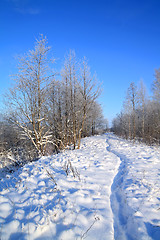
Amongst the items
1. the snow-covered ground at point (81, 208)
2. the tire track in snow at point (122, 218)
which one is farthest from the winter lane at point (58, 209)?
the tire track in snow at point (122, 218)

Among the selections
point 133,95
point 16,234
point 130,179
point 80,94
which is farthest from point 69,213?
point 133,95

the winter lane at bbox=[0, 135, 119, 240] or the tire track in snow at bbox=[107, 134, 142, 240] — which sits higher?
the winter lane at bbox=[0, 135, 119, 240]

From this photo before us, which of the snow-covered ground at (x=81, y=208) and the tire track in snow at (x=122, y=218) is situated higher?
the snow-covered ground at (x=81, y=208)

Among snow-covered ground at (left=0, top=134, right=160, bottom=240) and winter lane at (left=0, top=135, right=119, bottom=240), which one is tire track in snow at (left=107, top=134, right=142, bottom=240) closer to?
snow-covered ground at (left=0, top=134, right=160, bottom=240)

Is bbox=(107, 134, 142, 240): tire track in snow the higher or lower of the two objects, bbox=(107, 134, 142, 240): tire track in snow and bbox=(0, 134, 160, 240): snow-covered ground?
the lower

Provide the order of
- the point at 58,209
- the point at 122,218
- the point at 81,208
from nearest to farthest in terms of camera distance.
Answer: the point at 122,218 → the point at 58,209 → the point at 81,208

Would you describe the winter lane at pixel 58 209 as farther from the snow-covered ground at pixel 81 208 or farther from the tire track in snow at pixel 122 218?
the tire track in snow at pixel 122 218

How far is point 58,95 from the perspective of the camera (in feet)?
45.6

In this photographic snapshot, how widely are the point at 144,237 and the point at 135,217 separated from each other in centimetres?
45

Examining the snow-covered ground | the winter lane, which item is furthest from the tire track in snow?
Result: the winter lane

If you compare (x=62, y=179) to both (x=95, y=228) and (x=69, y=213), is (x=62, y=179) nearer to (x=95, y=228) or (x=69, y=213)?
(x=69, y=213)

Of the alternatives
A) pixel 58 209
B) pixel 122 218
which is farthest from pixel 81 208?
pixel 122 218

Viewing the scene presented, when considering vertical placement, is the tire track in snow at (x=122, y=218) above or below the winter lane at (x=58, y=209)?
below

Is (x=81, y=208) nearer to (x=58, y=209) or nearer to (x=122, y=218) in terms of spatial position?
(x=58, y=209)
